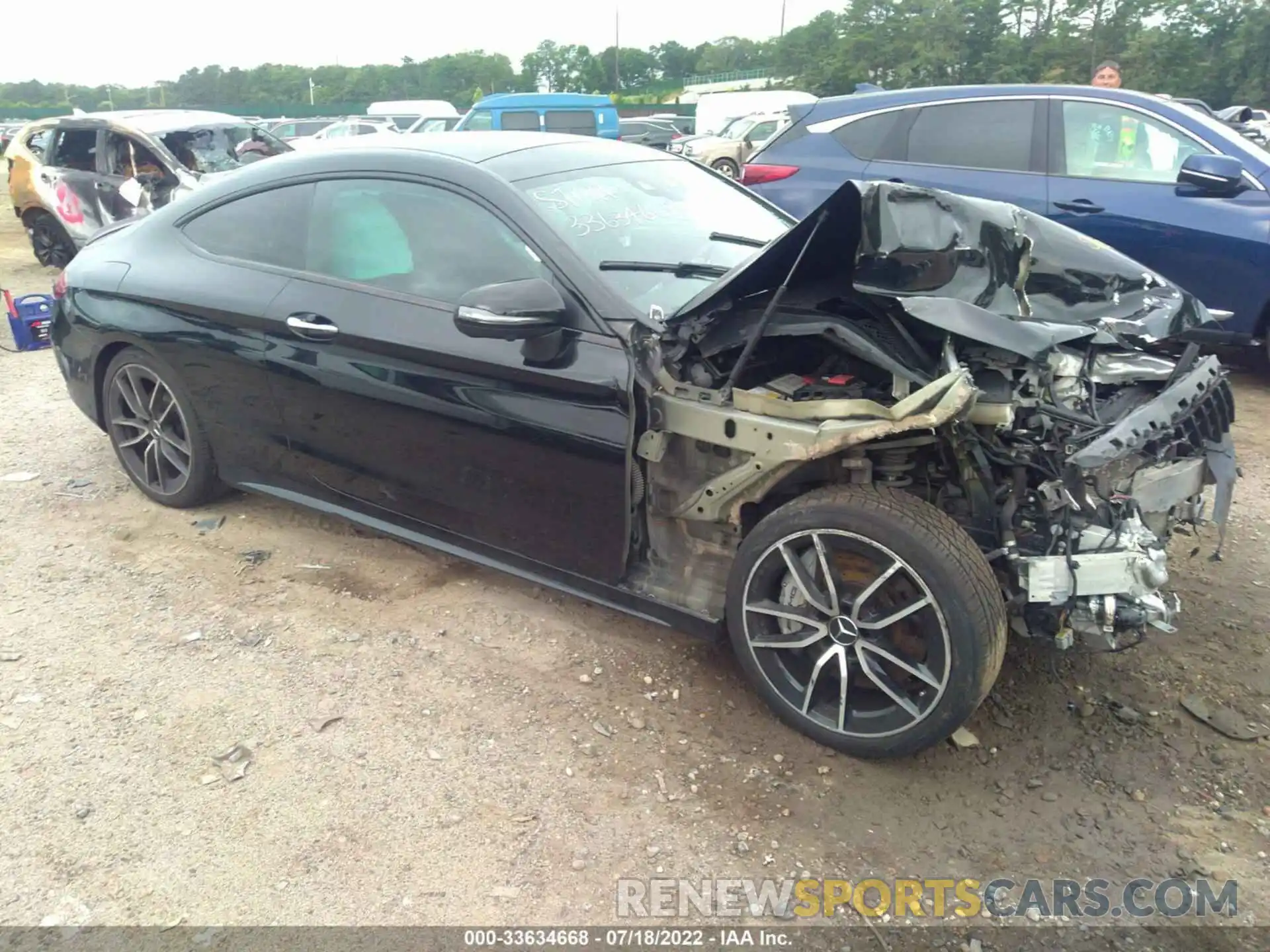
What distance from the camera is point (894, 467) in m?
2.68

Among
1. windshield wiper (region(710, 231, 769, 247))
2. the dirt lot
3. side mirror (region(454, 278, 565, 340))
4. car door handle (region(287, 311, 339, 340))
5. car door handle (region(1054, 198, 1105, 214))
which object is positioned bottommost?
the dirt lot

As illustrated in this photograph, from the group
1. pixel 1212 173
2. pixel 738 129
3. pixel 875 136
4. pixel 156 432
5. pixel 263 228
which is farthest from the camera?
pixel 738 129

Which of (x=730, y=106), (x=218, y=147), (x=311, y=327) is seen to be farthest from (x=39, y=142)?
(x=730, y=106)

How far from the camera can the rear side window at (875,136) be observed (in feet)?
19.7

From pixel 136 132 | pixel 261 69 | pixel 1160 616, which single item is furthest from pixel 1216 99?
Result: pixel 261 69

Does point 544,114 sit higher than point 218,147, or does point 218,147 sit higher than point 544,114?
point 544,114

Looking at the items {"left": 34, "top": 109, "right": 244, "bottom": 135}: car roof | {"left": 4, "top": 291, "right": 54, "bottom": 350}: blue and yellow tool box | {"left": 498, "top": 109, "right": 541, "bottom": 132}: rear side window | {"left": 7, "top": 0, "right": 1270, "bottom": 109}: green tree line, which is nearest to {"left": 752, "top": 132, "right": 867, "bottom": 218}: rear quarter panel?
{"left": 4, "top": 291, "right": 54, "bottom": 350}: blue and yellow tool box

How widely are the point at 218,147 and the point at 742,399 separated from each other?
1008cm

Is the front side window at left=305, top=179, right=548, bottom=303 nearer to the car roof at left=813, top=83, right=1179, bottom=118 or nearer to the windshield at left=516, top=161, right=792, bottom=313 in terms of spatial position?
the windshield at left=516, top=161, right=792, bottom=313

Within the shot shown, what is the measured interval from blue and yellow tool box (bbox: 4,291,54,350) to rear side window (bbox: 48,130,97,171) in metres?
3.66

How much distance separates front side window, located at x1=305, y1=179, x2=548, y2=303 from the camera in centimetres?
309

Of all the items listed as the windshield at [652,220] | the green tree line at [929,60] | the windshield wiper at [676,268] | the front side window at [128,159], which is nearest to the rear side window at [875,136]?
the windshield at [652,220]

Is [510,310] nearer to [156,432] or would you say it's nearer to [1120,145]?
[156,432]

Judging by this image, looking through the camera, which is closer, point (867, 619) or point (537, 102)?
point (867, 619)
